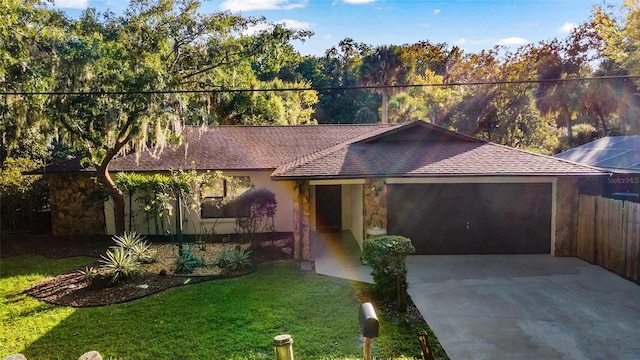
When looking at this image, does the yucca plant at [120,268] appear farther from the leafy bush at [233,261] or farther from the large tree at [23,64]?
the large tree at [23,64]

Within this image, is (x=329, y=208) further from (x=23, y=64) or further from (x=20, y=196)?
(x=20, y=196)

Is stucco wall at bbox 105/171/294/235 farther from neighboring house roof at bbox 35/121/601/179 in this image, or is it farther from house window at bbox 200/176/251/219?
neighboring house roof at bbox 35/121/601/179

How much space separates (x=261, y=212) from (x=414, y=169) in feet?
15.3

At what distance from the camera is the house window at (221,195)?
12359mm

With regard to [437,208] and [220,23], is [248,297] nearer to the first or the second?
[437,208]

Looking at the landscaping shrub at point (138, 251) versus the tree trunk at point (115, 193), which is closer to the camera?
the landscaping shrub at point (138, 251)

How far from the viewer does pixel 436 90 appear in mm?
32938

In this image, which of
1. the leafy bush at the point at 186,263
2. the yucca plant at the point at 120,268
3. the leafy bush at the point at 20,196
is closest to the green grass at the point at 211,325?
the leafy bush at the point at 186,263

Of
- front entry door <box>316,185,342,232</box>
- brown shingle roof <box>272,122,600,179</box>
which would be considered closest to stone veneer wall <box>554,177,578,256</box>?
brown shingle roof <box>272,122,600,179</box>

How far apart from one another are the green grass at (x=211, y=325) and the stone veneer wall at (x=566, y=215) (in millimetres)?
5933

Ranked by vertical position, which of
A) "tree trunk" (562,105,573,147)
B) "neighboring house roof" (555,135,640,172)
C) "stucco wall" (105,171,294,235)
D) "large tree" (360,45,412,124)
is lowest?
"stucco wall" (105,171,294,235)

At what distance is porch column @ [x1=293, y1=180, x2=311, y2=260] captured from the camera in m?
10.4

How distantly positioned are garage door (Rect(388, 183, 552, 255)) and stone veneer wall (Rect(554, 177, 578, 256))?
13.6 inches

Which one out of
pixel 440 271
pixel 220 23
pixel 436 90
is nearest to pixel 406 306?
pixel 440 271
